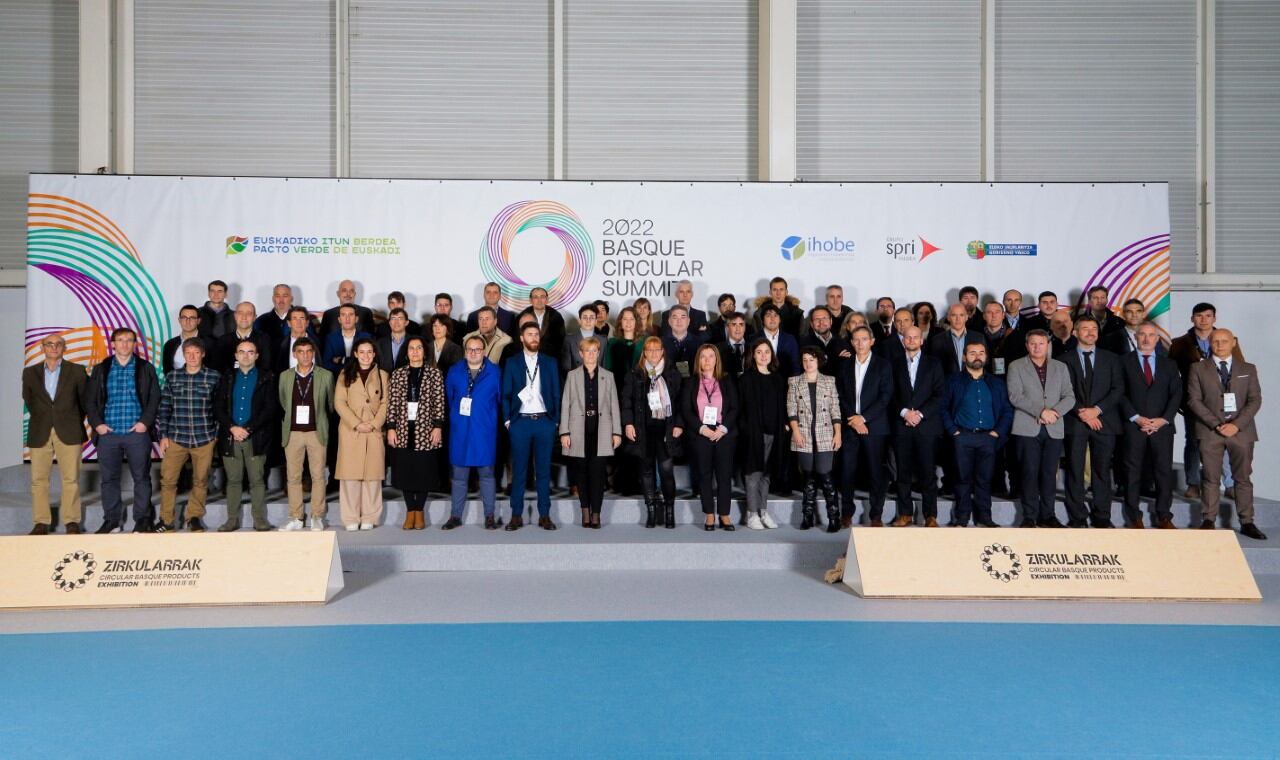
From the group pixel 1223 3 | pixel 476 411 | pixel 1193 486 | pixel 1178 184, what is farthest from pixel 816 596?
pixel 1223 3

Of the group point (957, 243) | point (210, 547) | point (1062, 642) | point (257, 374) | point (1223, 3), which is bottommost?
point (1062, 642)

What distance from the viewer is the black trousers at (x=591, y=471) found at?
21.8 feet

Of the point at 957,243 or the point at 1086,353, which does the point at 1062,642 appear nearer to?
the point at 1086,353

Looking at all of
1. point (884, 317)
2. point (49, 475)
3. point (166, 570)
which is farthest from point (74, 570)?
point (884, 317)

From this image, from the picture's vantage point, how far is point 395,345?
7.17 metres

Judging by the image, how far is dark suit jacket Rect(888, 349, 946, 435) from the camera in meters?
6.48

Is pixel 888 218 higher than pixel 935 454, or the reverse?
pixel 888 218

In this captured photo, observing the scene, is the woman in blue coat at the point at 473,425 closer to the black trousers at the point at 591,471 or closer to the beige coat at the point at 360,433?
the beige coat at the point at 360,433

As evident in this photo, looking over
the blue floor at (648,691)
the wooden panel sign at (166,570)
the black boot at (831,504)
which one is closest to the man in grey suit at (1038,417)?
the black boot at (831,504)

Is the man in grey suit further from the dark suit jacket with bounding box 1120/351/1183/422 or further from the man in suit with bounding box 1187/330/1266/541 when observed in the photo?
the man in suit with bounding box 1187/330/1266/541

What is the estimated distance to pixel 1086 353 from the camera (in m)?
6.63

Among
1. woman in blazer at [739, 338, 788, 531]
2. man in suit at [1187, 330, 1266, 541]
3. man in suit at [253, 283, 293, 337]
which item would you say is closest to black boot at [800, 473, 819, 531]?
woman in blazer at [739, 338, 788, 531]

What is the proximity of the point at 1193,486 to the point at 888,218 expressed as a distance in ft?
11.2

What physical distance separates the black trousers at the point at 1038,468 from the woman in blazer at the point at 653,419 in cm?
248
